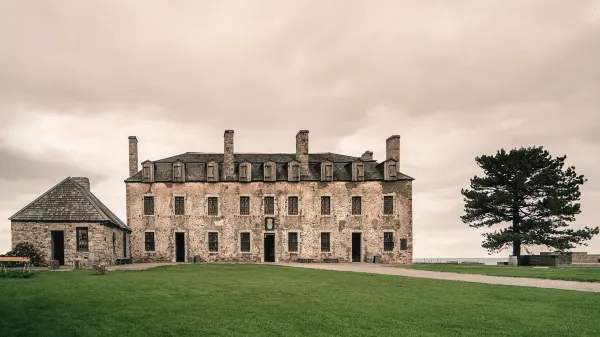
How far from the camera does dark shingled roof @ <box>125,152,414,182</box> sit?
38094 millimetres

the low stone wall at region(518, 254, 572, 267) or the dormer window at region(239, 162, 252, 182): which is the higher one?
the dormer window at region(239, 162, 252, 182)

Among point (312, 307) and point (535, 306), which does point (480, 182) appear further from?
point (312, 307)

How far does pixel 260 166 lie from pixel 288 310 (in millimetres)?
29484

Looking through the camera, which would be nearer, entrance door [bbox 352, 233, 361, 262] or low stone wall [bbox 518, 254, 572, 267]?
low stone wall [bbox 518, 254, 572, 267]

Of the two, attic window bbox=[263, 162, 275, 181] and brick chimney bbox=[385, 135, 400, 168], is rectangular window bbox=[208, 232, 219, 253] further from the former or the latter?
brick chimney bbox=[385, 135, 400, 168]

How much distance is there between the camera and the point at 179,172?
37656 millimetres

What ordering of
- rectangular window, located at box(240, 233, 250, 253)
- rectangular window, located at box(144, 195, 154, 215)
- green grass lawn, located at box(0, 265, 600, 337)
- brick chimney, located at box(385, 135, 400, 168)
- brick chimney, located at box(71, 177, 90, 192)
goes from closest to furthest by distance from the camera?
green grass lawn, located at box(0, 265, 600, 337) → brick chimney, located at box(71, 177, 90, 192) → rectangular window, located at box(144, 195, 154, 215) → rectangular window, located at box(240, 233, 250, 253) → brick chimney, located at box(385, 135, 400, 168)

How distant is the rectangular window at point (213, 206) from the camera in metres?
37.8

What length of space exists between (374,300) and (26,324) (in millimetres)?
8616

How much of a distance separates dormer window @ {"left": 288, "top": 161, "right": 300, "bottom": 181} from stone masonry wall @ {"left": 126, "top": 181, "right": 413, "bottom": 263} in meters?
0.59

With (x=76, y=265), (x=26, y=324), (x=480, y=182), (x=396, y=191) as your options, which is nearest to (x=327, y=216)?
(x=396, y=191)

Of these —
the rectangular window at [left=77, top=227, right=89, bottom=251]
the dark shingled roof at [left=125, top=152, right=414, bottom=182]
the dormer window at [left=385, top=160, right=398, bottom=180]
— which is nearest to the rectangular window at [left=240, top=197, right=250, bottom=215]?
the dark shingled roof at [left=125, top=152, right=414, bottom=182]

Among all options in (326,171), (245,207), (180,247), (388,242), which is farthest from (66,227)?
(388,242)

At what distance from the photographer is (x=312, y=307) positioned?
34.9 feet
